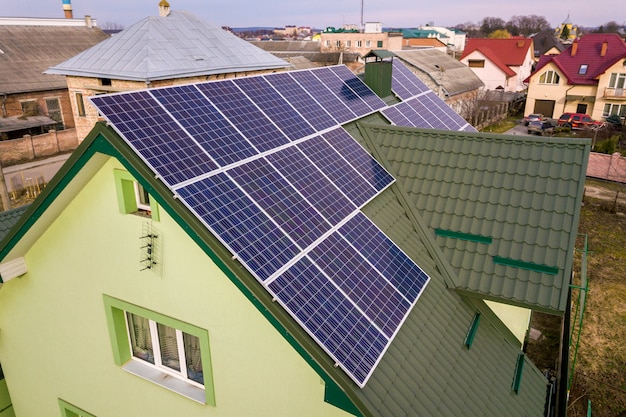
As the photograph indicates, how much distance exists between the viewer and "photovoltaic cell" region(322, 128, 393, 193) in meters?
9.94

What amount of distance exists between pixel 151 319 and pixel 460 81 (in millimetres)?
52288

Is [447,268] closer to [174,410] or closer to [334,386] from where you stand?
[334,386]

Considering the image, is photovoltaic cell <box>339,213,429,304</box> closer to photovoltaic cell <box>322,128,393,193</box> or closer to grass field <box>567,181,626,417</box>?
photovoltaic cell <box>322,128,393,193</box>

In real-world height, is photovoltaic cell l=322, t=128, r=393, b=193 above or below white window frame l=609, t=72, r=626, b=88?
above

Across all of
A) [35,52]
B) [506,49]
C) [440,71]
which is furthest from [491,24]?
[35,52]

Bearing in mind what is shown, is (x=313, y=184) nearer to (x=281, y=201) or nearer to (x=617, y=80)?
(x=281, y=201)

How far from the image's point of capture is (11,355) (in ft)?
33.9

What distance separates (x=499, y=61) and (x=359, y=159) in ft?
217

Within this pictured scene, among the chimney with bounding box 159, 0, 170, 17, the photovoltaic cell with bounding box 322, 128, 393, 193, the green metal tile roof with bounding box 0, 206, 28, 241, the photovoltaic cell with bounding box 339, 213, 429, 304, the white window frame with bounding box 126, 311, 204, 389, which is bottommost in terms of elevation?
the white window frame with bounding box 126, 311, 204, 389

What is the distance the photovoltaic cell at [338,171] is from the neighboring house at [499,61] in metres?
64.4

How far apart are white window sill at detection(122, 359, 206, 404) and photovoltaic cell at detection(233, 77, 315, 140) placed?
5.34 m

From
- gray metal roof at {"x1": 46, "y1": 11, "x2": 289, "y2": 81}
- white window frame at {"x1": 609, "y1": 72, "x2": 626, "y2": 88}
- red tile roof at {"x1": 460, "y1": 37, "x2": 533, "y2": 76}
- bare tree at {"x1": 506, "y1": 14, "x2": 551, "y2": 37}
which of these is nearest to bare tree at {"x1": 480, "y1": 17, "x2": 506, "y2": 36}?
bare tree at {"x1": 506, "y1": 14, "x2": 551, "y2": 37}

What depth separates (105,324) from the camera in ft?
27.6

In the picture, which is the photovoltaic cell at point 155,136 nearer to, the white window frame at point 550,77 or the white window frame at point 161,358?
the white window frame at point 161,358
